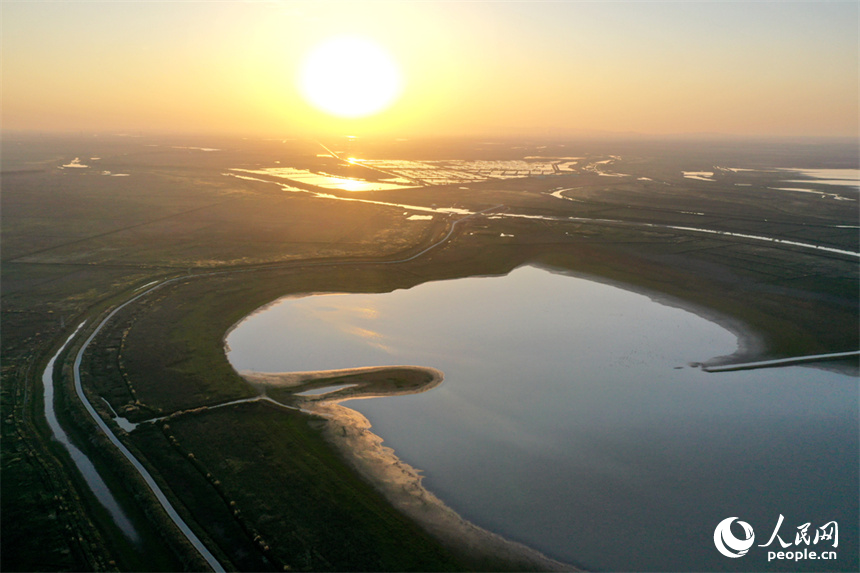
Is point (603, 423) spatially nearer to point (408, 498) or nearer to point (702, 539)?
point (702, 539)

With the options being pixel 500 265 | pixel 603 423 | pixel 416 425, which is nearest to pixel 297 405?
pixel 416 425

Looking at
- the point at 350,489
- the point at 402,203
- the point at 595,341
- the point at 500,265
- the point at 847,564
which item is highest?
the point at 402,203

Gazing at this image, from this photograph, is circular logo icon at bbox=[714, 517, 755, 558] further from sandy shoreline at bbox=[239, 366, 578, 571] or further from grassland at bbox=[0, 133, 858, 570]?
grassland at bbox=[0, 133, 858, 570]

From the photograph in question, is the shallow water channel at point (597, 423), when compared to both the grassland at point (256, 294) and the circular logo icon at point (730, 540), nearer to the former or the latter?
the circular logo icon at point (730, 540)
